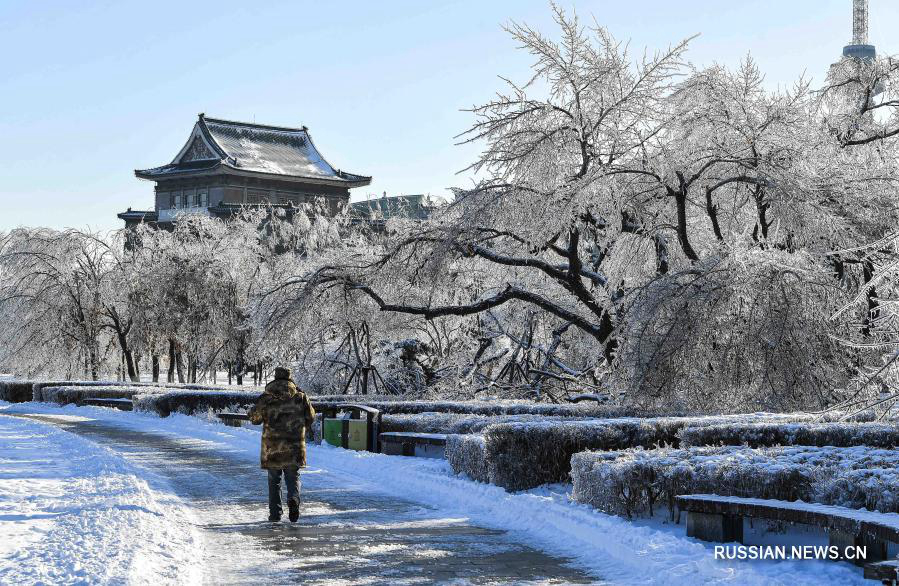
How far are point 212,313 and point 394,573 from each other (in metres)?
33.8

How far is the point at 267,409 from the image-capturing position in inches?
441

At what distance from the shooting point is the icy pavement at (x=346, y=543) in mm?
7969

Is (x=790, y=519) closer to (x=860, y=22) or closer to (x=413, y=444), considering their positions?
(x=413, y=444)

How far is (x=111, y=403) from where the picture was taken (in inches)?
1362

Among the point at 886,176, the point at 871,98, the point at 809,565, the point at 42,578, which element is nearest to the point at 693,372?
the point at 886,176

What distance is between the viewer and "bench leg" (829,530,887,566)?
25.1 ft

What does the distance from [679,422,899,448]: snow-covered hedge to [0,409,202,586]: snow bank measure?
5.81 meters

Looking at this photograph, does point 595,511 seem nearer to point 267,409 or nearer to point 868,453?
point 868,453

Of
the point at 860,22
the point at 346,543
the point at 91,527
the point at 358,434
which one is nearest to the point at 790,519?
the point at 346,543

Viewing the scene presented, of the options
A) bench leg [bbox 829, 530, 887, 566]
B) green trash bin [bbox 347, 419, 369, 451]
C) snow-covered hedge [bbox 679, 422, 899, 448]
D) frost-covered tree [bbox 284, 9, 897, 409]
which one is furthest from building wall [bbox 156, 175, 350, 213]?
bench leg [bbox 829, 530, 887, 566]

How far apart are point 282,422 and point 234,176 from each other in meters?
61.1

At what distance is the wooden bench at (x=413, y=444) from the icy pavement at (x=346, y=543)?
240 cm

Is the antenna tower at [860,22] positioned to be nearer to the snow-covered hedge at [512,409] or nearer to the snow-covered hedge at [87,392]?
the snow-covered hedge at [87,392]

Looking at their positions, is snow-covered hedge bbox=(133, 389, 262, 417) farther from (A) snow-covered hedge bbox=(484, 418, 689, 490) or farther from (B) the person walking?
(B) the person walking
